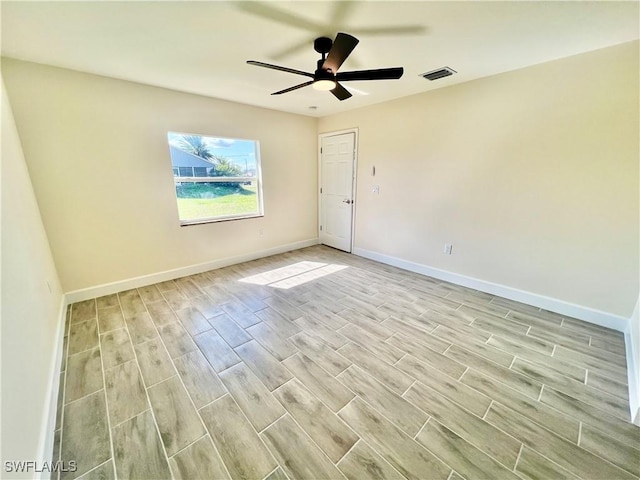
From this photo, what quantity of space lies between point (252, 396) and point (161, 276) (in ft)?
8.12

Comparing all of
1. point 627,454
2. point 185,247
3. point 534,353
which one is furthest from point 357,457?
point 185,247

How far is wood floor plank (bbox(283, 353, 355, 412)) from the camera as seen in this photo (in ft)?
5.46

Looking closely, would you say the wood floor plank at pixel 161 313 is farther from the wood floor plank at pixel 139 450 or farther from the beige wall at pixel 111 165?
the wood floor plank at pixel 139 450

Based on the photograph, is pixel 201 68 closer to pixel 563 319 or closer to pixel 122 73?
pixel 122 73

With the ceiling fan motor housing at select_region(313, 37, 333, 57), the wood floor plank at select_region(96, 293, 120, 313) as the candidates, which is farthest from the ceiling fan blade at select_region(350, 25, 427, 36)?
the wood floor plank at select_region(96, 293, 120, 313)

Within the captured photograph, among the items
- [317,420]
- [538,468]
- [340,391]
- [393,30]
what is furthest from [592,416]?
[393,30]

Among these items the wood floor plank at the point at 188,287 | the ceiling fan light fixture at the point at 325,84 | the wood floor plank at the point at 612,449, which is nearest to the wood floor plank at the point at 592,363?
the wood floor plank at the point at 612,449

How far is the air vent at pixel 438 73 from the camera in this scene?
255 centimetres

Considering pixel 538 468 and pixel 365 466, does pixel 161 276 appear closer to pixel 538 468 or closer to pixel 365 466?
pixel 365 466

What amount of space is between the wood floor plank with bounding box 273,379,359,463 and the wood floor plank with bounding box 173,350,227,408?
16.8 inches

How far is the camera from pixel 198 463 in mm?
1298

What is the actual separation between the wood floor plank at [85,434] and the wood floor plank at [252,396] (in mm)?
678

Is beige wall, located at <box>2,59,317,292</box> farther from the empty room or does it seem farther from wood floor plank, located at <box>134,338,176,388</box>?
wood floor plank, located at <box>134,338,176,388</box>

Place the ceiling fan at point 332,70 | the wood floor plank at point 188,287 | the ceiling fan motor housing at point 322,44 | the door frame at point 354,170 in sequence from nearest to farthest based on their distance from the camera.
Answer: the ceiling fan at point 332,70
the ceiling fan motor housing at point 322,44
the wood floor plank at point 188,287
the door frame at point 354,170
